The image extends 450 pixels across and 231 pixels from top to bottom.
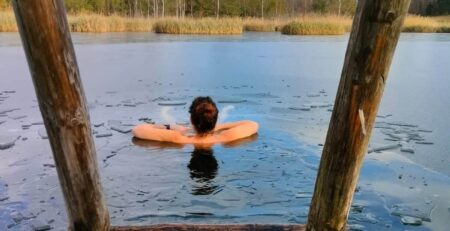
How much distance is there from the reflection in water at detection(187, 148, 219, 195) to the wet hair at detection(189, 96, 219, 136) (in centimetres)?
27

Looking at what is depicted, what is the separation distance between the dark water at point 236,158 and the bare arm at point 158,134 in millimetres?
114

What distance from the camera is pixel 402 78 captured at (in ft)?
38.9

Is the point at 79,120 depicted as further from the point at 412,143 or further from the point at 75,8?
the point at 75,8

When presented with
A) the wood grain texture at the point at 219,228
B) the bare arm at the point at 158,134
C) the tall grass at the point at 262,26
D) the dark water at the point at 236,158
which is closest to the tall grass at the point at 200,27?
the tall grass at the point at 262,26

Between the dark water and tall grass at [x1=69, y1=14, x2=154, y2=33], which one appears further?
tall grass at [x1=69, y1=14, x2=154, y2=33]

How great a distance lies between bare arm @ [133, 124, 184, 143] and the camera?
6383 mm

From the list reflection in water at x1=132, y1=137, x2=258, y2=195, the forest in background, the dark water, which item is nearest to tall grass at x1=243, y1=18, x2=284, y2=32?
the forest in background

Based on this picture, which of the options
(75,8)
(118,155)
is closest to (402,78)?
(118,155)

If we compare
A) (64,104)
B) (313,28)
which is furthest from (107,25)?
(64,104)

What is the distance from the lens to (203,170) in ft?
18.0

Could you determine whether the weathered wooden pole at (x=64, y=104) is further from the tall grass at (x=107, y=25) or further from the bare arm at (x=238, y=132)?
the tall grass at (x=107, y=25)

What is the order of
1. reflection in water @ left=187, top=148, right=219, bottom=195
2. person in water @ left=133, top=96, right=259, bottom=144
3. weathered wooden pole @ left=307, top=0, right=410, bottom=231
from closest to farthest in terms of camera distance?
weathered wooden pole @ left=307, top=0, right=410, bottom=231 → reflection in water @ left=187, top=148, right=219, bottom=195 → person in water @ left=133, top=96, right=259, bottom=144

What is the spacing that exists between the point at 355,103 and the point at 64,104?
4.75ft

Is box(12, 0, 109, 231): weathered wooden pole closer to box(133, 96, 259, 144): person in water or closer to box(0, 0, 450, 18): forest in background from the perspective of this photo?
box(133, 96, 259, 144): person in water
